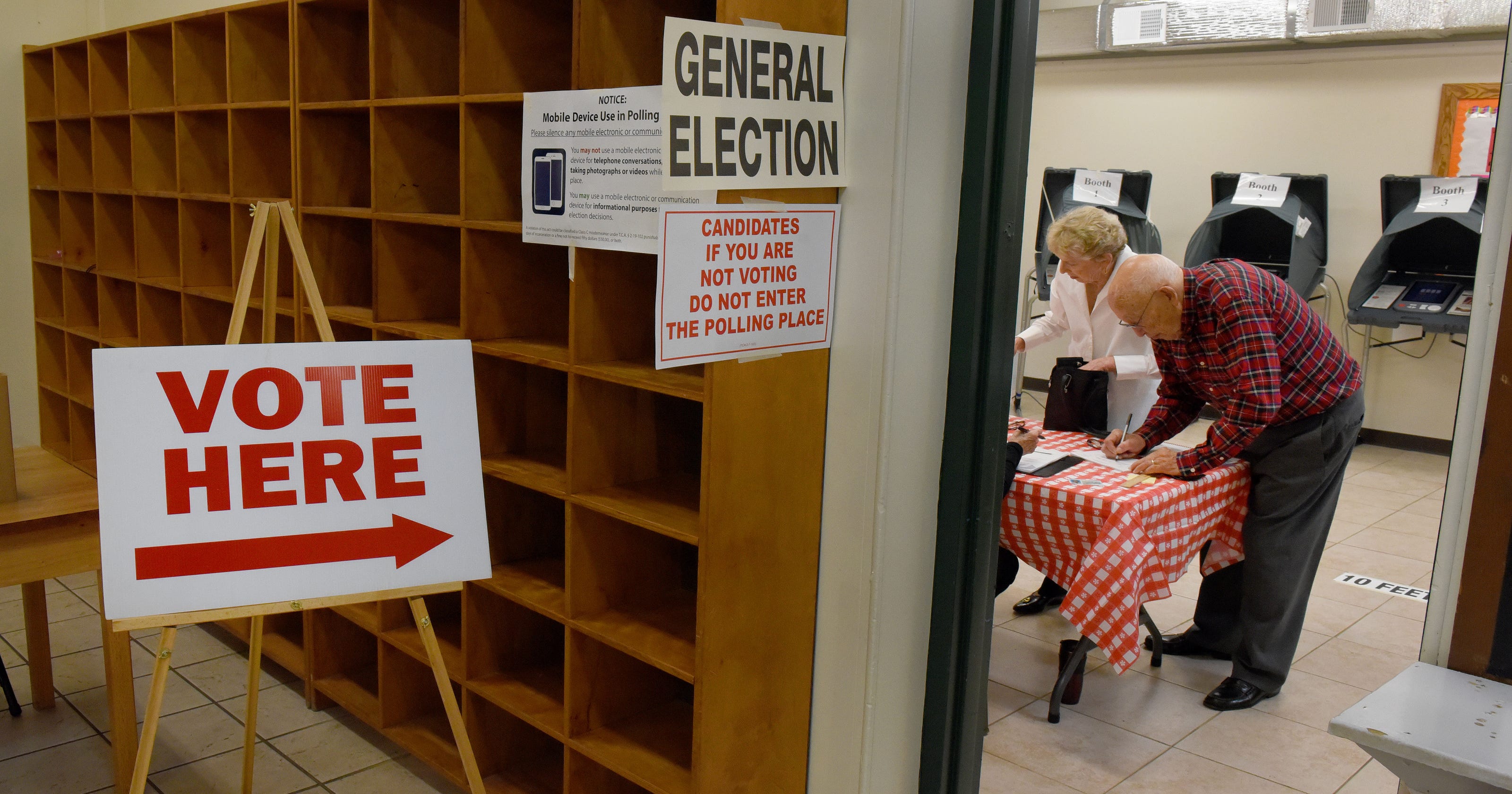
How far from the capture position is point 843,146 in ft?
7.04

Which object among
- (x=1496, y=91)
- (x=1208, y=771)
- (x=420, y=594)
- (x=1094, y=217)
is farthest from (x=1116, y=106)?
(x=420, y=594)

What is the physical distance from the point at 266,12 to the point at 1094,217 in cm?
291

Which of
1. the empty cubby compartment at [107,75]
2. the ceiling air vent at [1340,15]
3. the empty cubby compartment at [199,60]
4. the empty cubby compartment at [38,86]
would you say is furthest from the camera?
the ceiling air vent at [1340,15]

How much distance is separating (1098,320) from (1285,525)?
1.04 meters

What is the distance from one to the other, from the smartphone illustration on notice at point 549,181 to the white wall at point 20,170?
3.89 meters

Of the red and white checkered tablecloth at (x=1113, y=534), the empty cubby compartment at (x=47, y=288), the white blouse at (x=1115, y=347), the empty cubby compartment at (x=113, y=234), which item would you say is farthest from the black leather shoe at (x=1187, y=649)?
the empty cubby compartment at (x=47, y=288)

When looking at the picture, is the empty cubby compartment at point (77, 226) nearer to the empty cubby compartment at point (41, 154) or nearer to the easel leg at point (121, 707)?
the empty cubby compartment at point (41, 154)

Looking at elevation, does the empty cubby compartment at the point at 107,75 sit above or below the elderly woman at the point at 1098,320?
above

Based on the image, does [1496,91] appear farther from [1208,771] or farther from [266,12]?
[266,12]

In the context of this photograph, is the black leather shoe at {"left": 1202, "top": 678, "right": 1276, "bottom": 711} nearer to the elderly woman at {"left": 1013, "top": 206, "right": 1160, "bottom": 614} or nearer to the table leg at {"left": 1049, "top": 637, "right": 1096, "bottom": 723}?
the table leg at {"left": 1049, "top": 637, "right": 1096, "bottom": 723}

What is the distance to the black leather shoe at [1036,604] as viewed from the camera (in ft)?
13.9

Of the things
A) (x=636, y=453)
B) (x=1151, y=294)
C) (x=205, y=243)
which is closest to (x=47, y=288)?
(x=205, y=243)

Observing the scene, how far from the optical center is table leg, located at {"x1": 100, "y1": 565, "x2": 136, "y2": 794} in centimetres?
270

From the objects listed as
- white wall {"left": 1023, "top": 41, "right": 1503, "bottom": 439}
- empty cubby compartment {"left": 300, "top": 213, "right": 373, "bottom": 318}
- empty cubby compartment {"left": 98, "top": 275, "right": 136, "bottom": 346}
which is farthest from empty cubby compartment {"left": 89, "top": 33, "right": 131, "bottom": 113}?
white wall {"left": 1023, "top": 41, "right": 1503, "bottom": 439}
